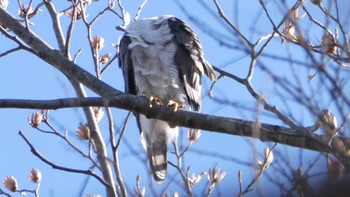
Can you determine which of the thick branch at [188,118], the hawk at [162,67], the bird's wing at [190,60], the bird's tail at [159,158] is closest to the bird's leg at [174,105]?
the hawk at [162,67]

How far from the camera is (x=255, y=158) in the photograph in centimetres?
193

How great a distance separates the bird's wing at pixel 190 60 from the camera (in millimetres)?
5676

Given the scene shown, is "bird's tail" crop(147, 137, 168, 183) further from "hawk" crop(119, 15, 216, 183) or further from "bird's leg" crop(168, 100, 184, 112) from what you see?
"bird's leg" crop(168, 100, 184, 112)

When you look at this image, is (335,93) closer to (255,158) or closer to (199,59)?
(255,158)

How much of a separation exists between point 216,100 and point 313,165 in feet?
3.36

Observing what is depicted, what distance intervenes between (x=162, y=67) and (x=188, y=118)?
1.80 metres

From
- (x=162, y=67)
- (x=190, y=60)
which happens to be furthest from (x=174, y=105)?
(x=190, y=60)

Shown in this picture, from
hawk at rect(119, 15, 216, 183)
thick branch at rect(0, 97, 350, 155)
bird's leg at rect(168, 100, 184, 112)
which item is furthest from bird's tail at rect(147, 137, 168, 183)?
thick branch at rect(0, 97, 350, 155)

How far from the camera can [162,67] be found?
5594mm

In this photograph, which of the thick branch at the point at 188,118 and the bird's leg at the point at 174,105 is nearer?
the thick branch at the point at 188,118

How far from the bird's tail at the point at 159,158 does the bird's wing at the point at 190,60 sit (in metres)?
0.38

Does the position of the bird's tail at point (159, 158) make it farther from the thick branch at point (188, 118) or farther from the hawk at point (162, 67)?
the thick branch at point (188, 118)

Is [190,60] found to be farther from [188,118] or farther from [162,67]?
[188,118]

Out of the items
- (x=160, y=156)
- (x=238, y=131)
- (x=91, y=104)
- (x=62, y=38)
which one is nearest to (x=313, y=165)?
(x=238, y=131)
